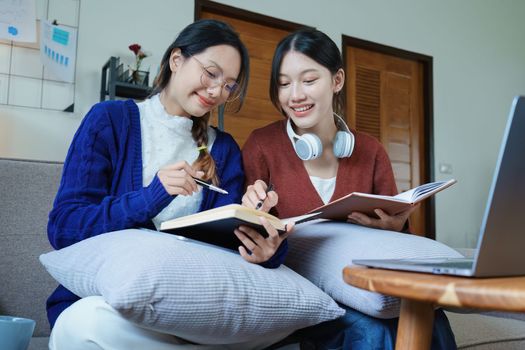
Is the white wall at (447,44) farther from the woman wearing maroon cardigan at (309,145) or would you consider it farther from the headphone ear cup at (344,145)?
the headphone ear cup at (344,145)

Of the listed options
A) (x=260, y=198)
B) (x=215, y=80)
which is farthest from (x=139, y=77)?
(x=260, y=198)

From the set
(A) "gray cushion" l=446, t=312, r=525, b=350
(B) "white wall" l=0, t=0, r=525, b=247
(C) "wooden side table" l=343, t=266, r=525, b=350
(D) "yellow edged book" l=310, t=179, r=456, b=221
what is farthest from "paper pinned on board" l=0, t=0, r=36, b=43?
(C) "wooden side table" l=343, t=266, r=525, b=350

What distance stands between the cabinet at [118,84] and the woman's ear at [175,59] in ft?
4.71

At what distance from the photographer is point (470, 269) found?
546 mm

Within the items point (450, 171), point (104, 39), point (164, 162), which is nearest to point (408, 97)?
point (450, 171)

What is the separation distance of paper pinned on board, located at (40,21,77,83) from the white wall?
4.6 inches

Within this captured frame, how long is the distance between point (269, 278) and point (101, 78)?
232 cm

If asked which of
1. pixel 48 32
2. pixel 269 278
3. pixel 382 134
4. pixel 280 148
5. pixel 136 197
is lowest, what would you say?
pixel 269 278

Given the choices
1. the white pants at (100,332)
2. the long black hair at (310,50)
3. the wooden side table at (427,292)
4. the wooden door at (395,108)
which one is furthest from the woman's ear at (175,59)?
the wooden door at (395,108)

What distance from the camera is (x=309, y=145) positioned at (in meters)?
1.36

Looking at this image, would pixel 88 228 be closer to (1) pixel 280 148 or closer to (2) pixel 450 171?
(1) pixel 280 148

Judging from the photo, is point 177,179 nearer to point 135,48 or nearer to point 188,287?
point 188,287

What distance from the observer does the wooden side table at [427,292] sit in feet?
1.61

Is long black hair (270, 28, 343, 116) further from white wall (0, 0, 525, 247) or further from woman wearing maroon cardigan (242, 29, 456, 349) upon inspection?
white wall (0, 0, 525, 247)
